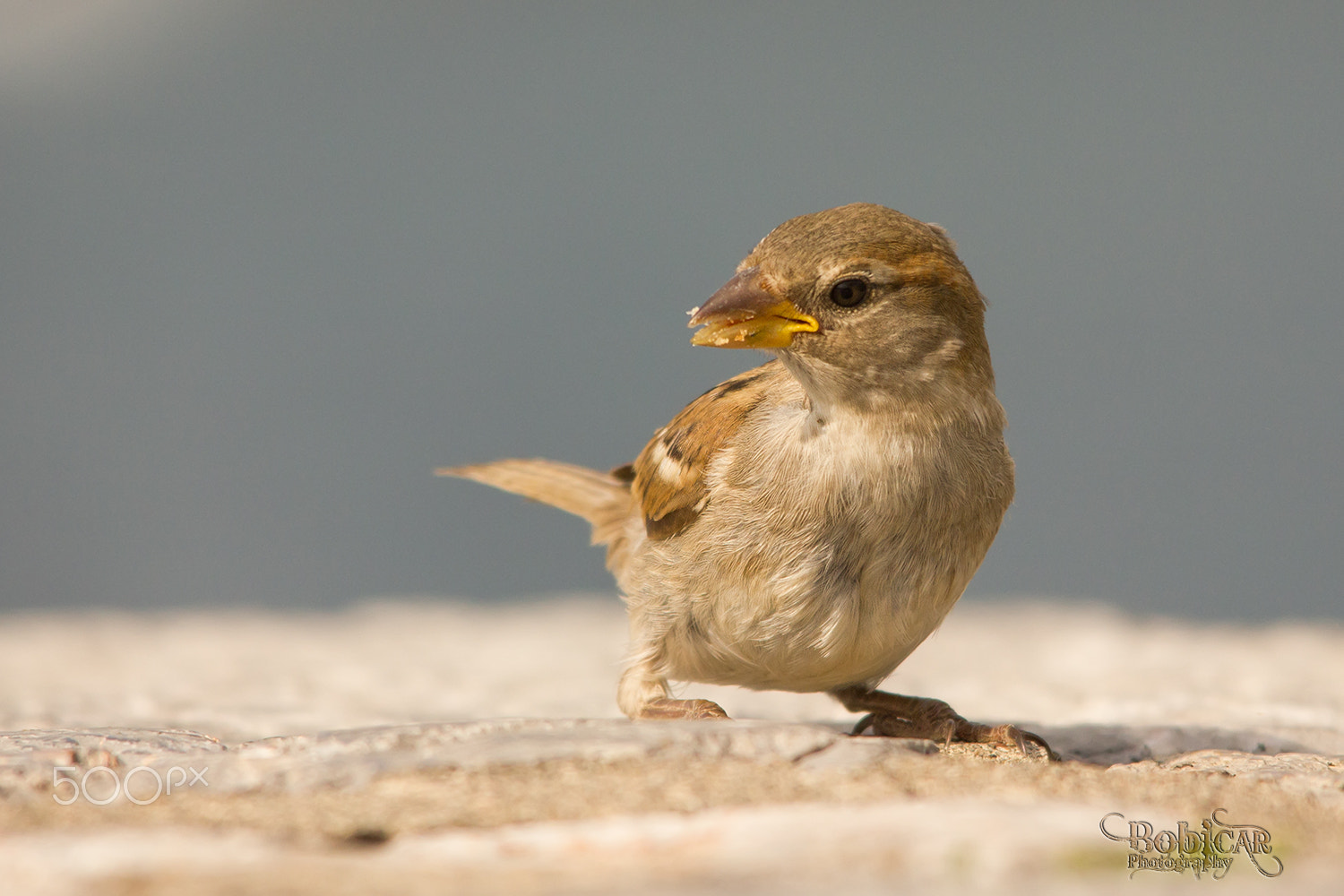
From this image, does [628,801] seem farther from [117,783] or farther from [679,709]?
[679,709]

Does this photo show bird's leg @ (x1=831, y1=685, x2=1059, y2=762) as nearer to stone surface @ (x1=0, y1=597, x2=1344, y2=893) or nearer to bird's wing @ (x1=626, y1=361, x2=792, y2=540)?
stone surface @ (x1=0, y1=597, x2=1344, y2=893)

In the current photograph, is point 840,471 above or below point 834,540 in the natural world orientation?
above

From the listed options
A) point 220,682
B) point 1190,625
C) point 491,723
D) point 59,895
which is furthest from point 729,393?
point 1190,625

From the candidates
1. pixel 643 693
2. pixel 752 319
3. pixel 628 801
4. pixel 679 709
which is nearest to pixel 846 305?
pixel 752 319

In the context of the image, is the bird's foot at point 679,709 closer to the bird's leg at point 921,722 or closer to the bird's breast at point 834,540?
the bird's breast at point 834,540

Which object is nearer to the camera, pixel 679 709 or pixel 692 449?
pixel 679 709

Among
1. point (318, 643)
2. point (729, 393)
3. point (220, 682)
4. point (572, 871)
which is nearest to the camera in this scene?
point (572, 871)

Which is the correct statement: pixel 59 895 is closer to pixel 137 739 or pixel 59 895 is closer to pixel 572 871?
pixel 572 871
